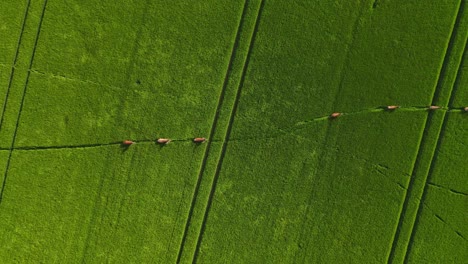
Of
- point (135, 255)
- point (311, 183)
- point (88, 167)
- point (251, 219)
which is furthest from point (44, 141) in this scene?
point (311, 183)

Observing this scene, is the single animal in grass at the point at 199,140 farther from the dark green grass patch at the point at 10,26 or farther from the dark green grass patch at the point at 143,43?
the dark green grass patch at the point at 10,26

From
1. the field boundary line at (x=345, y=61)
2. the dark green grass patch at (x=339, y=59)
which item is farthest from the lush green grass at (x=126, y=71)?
the field boundary line at (x=345, y=61)

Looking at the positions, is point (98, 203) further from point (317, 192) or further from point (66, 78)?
point (317, 192)

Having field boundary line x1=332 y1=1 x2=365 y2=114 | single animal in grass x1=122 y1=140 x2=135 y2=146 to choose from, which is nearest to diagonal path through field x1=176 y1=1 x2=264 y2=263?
single animal in grass x1=122 y1=140 x2=135 y2=146

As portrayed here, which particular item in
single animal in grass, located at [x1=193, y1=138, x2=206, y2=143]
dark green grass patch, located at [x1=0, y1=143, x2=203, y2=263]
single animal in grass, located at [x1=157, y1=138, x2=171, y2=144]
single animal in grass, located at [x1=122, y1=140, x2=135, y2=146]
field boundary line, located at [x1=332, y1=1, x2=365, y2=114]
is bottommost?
dark green grass patch, located at [x1=0, y1=143, x2=203, y2=263]

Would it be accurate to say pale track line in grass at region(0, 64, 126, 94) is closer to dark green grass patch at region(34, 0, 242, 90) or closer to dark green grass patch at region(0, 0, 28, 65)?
dark green grass patch at region(34, 0, 242, 90)

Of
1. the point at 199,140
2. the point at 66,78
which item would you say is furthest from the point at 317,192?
the point at 66,78

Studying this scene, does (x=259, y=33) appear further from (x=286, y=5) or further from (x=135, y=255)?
(x=135, y=255)
